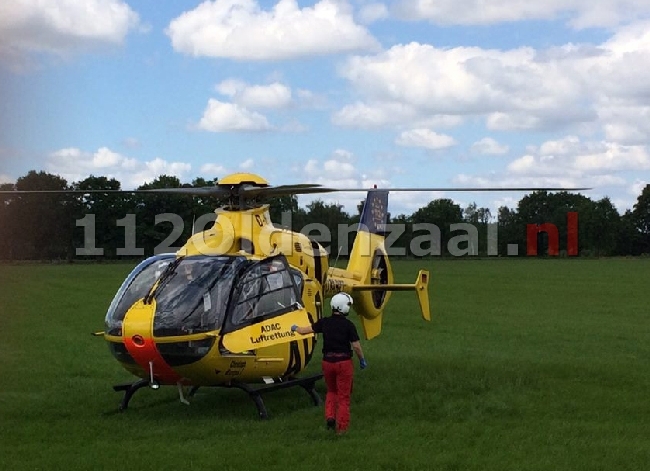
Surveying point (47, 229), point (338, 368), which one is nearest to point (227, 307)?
point (338, 368)

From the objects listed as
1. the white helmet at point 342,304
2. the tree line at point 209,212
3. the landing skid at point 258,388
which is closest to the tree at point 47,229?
the tree line at point 209,212

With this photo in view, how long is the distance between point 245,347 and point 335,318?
1295 millimetres

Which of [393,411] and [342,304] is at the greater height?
[342,304]

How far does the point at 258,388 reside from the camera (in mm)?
12344

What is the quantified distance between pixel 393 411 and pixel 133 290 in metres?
3.96

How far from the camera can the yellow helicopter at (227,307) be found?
37.7ft

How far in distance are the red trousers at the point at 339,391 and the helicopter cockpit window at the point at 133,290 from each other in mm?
2762

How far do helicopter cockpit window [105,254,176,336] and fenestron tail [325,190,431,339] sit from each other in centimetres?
366

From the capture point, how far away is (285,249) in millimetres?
13727

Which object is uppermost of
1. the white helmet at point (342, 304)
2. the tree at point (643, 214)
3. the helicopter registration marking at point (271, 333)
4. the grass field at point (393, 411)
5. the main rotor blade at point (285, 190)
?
the tree at point (643, 214)

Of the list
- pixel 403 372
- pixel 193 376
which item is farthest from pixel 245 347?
pixel 403 372

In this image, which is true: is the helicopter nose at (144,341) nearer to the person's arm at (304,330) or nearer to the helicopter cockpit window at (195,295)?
the helicopter cockpit window at (195,295)

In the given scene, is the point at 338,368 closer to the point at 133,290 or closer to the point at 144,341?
the point at 144,341

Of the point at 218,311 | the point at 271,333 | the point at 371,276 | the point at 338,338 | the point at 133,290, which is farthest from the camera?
the point at 371,276
